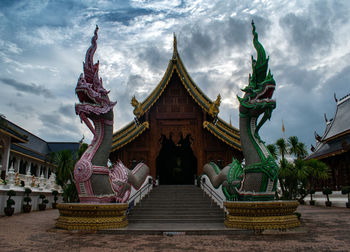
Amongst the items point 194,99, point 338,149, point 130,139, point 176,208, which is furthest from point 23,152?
point 338,149

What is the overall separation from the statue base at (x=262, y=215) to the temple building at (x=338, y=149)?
14681 millimetres

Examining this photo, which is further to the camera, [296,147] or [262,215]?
[296,147]

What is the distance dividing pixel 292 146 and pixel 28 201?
26006mm

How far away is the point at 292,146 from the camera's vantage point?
3025 centimetres

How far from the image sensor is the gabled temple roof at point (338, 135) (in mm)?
21086

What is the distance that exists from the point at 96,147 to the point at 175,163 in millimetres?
12743

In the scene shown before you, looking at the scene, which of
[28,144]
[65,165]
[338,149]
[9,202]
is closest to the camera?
[9,202]

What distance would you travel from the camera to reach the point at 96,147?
8.97m

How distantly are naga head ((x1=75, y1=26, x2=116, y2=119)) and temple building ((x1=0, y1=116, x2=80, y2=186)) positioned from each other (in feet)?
28.7

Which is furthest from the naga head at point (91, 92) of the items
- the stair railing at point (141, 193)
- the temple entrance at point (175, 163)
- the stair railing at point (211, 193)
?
the temple entrance at point (175, 163)

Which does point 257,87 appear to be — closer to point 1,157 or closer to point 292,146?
point 1,157

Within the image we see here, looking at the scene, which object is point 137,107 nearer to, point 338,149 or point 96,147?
point 96,147

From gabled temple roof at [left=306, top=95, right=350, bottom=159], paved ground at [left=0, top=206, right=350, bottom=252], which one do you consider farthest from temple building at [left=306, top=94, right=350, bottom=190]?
paved ground at [left=0, top=206, right=350, bottom=252]

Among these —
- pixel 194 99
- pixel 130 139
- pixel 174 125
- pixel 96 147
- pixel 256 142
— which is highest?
pixel 194 99
